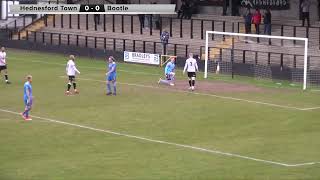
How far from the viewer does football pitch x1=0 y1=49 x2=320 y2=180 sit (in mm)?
22891

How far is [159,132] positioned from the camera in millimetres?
29094

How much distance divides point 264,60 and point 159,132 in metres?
22.0

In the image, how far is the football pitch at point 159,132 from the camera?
75.1ft

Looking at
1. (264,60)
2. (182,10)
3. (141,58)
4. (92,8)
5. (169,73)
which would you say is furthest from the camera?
(182,10)

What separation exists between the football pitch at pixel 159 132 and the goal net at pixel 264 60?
226cm

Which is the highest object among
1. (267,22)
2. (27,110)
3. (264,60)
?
(267,22)

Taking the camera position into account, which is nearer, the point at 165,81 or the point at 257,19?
the point at 165,81

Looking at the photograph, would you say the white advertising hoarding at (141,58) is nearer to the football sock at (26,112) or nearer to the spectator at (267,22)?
the spectator at (267,22)

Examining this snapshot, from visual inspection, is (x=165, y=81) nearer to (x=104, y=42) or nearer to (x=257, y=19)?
(x=257, y=19)

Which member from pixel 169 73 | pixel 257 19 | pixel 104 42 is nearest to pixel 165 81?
pixel 169 73

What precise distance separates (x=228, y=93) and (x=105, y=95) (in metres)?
6.10

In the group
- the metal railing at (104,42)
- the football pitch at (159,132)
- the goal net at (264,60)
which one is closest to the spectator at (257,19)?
the goal net at (264,60)

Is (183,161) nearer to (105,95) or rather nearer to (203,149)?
(203,149)

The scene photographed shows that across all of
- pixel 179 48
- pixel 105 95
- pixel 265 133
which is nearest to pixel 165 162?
pixel 265 133
